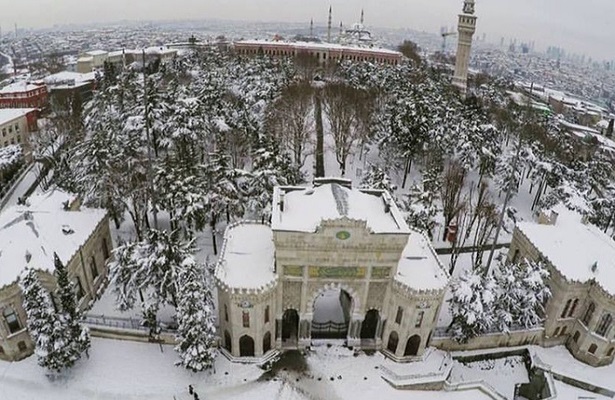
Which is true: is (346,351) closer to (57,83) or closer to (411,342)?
(411,342)

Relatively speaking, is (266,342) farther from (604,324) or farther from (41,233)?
(604,324)

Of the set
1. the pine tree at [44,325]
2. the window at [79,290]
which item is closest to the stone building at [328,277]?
the pine tree at [44,325]

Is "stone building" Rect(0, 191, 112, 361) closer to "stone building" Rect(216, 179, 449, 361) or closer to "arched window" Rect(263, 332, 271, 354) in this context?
"stone building" Rect(216, 179, 449, 361)

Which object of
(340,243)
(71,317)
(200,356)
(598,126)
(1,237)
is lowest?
(598,126)

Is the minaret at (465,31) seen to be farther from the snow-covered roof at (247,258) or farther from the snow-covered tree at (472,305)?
the snow-covered roof at (247,258)

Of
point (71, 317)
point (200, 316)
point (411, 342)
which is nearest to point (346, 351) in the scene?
point (411, 342)

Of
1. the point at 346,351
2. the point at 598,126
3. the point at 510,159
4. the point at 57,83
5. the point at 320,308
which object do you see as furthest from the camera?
the point at 598,126

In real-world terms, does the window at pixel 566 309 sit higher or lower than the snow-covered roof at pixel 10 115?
lower
